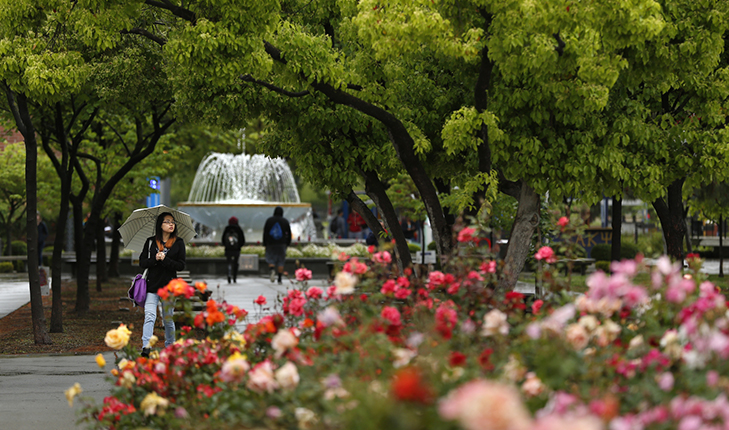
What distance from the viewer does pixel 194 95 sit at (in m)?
11.1

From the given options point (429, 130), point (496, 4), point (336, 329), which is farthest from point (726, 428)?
point (429, 130)

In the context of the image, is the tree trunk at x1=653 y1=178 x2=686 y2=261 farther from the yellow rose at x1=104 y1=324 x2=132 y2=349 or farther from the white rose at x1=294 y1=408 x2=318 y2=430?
the white rose at x1=294 y1=408 x2=318 y2=430

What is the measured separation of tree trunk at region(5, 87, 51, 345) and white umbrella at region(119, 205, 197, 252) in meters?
1.20

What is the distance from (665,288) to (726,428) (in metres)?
1.48

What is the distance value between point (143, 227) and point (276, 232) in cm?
1040

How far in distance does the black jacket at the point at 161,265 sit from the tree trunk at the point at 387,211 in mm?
3706

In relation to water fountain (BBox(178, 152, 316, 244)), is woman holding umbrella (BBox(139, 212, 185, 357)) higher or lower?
lower

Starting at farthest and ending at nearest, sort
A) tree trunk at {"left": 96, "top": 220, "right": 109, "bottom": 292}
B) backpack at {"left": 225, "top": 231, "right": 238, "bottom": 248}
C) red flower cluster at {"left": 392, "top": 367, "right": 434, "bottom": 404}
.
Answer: backpack at {"left": 225, "top": 231, "right": 238, "bottom": 248}
tree trunk at {"left": 96, "top": 220, "right": 109, "bottom": 292}
red flower cluster at {"left": 392, "top": 367, "right": 434, "bottom": 404}

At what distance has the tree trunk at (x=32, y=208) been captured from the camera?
34.9 ft

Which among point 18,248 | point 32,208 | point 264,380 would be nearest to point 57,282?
point 32,208

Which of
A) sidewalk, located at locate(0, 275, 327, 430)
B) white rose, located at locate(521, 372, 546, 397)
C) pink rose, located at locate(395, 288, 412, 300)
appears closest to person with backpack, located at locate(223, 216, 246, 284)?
sidewalk, located at locate(0, 275, 327, 430)

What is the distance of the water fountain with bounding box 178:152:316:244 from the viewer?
29406 millimetres

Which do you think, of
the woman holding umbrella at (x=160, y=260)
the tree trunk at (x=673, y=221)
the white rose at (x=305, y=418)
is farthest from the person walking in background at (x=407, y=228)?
the white rose at (x=305, y=418)

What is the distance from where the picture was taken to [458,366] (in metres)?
3.31
